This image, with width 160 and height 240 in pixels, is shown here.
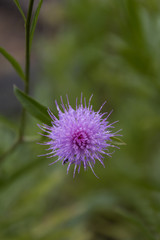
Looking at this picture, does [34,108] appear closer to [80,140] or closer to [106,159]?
[80,140]

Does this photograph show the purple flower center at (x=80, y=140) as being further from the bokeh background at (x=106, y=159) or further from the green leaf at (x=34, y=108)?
the bokeh background at (x=106, y=159)

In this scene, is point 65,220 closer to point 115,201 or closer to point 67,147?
point 115,201

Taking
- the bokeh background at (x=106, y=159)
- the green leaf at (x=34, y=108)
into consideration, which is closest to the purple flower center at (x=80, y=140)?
the green leaf at (x=34, y=108)

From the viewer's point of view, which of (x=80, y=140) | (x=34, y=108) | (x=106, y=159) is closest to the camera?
(x=80, y=140)

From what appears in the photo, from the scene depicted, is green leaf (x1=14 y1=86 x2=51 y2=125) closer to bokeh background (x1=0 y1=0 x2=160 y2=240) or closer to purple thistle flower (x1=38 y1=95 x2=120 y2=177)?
purple thistle flower (x1=38 y1=95 x2=120 y2=177)

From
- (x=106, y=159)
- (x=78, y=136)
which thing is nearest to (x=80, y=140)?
A: (x=78, y=136)

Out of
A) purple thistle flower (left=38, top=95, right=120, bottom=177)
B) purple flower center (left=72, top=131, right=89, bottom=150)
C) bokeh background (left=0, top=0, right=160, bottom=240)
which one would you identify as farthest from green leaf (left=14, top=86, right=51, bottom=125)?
bokeh background (left=0, top=0, right=160, bottom=240)
